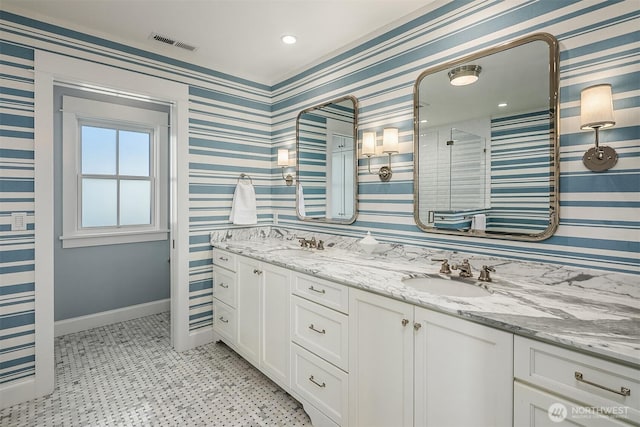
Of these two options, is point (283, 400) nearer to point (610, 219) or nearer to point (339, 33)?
point (610, 219)

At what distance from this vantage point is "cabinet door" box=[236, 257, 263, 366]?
230 cm

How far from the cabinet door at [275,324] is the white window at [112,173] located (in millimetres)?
2049

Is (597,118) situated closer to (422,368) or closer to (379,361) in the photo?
(422,368)

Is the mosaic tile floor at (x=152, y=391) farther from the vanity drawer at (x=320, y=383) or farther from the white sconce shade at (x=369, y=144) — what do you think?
the white sconce shade at (x=369, y=144)

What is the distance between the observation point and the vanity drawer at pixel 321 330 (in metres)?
1.66

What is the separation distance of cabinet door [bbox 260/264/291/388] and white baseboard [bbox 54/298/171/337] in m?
1.98

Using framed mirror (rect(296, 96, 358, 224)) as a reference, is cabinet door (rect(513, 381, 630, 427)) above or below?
below

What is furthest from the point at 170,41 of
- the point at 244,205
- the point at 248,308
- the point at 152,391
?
the point at 152,391

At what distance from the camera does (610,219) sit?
136cm

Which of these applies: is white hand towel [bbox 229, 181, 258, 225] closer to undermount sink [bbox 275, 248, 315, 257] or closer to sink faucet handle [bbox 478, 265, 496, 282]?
undermount sink [bbox 275, 248, 315, 257]

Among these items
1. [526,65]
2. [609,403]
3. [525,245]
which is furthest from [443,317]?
[526,65]

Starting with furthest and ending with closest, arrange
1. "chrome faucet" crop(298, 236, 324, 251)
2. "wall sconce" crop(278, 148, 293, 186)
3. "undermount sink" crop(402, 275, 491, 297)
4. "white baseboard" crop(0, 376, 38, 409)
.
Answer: "wall sconce" crop(278, 148, 293, 186) → "chrome faucet" crop(298, 236, 324, 251) → "white baseboard" crop(0, 376, 38, 409) → "undermount sink" crop(402, 275, 491, 297)

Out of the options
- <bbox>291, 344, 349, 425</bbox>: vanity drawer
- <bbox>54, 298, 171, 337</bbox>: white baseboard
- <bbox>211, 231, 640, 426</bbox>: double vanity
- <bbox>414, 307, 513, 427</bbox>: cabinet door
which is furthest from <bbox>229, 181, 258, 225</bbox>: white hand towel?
<bbox>414, 307, 513, 427</bbox>: cabinet door

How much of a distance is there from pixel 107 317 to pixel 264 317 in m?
2.12
